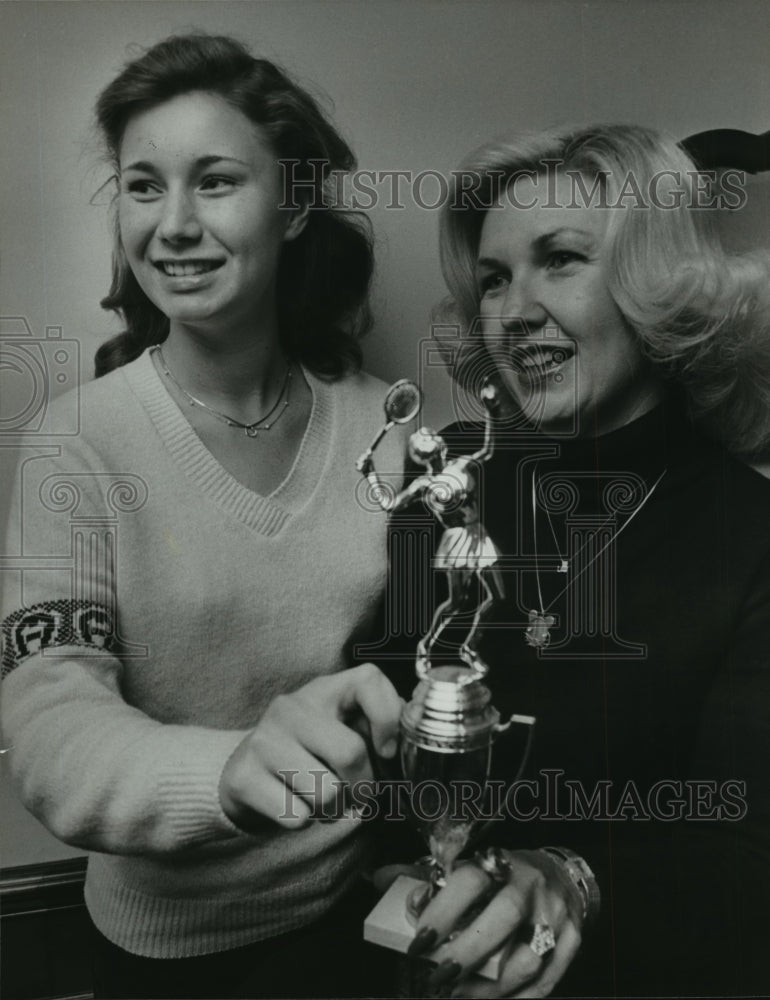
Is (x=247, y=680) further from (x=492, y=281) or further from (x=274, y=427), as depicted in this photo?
(x=492, y=281)

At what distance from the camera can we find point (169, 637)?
2.90ft

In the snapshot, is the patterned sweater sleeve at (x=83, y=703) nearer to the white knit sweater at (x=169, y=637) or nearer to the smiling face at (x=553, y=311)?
the white knit sweater at (x=169, y=637)

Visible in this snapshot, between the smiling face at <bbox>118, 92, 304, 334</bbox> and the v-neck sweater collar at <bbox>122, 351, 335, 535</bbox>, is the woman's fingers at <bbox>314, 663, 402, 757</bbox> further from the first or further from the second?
the smiling face at <bbox>118, 92, 304, 334</bbox>

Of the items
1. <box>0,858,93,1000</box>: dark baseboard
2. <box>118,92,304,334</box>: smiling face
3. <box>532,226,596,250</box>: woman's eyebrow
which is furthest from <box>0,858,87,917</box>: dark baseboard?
<box>532,226,596,250</box>: woman's eyebrow

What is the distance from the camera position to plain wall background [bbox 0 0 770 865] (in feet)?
2.98

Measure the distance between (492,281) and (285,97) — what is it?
0.28m

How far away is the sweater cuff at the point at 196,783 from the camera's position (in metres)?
0.85

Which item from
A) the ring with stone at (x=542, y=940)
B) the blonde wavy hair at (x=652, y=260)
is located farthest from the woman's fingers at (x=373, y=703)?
the blonde wavy hair at (x=652, y=260)

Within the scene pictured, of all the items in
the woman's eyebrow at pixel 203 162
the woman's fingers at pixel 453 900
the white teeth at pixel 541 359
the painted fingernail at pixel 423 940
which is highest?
the woman's eyebrow at pixel 203 162

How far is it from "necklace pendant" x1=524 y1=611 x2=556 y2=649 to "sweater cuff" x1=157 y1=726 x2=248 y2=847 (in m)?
0.32

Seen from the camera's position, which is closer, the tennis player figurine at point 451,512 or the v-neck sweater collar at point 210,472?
the tennis player figurine at point 451,512

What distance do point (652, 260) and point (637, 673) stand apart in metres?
0.45

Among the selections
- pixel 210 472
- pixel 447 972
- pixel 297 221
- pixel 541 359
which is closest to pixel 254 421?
pixel 210 472

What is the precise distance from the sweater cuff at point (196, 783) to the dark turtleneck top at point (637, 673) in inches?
7.6
